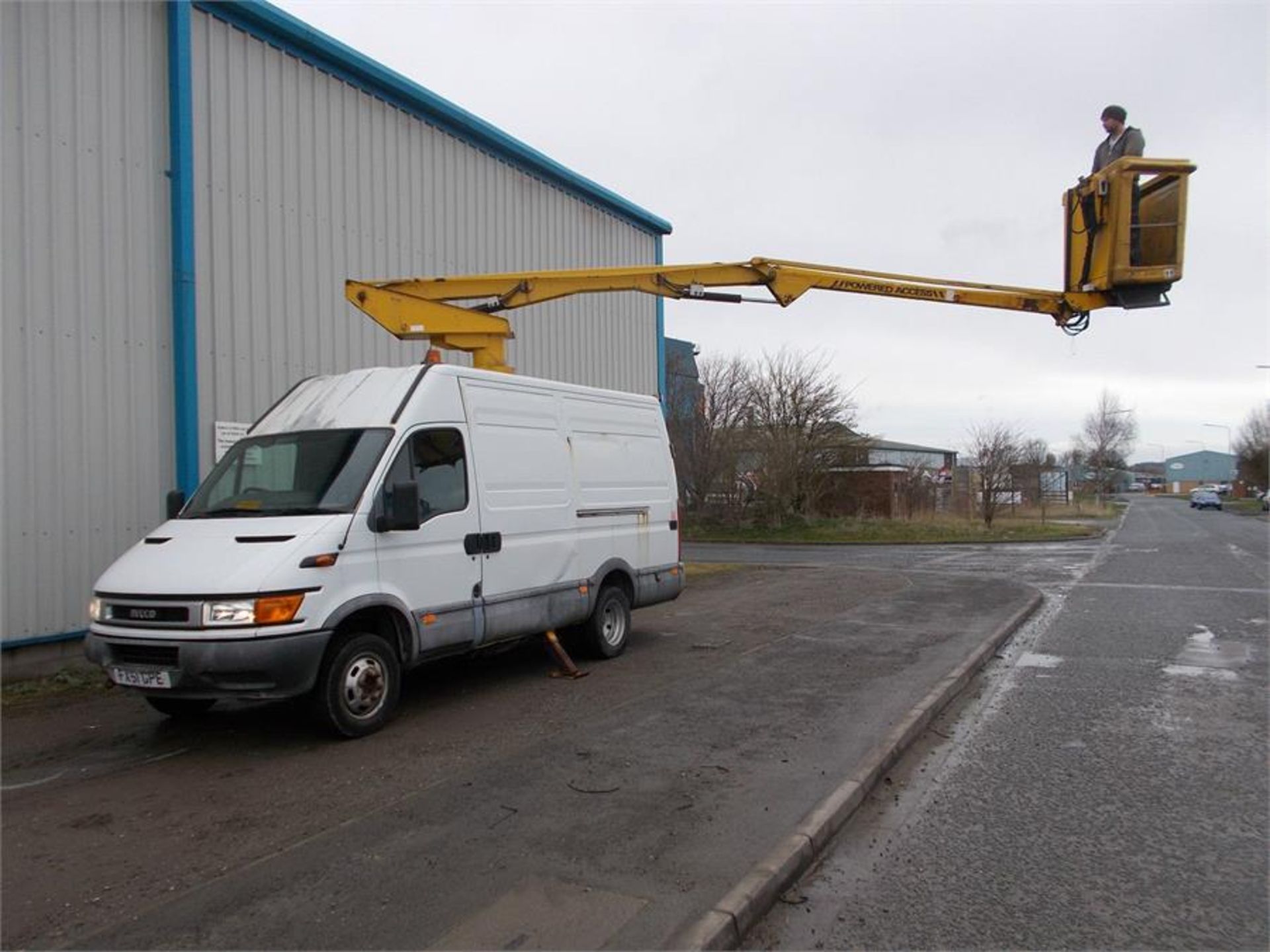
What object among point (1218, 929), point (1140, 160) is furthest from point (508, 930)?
point (1140, 160)

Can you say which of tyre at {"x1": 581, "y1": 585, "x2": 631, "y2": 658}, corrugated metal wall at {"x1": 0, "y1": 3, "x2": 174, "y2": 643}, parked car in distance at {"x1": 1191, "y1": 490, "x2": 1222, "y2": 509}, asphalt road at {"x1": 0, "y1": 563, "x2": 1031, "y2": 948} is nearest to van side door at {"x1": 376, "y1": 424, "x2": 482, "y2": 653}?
asphalt road at {"x1": 0, "y1": 563, "x2": 1031, "y2": 948}

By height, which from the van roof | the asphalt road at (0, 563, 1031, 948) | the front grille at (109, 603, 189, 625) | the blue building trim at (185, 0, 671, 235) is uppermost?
the blue building trim at (185, 0, 671, 235)

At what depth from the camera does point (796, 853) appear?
163 inches

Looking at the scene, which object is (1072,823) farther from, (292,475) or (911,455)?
(911,455)

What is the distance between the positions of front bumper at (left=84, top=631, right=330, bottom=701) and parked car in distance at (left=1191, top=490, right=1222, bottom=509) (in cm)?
7107

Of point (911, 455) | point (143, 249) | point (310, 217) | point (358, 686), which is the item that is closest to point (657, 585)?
point (358, 686)

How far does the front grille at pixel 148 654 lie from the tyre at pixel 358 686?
2.90 feet

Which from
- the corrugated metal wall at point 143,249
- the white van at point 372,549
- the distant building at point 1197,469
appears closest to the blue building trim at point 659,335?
the corrugated metal wall at point 143,249

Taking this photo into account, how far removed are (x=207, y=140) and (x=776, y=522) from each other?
25.8 meters

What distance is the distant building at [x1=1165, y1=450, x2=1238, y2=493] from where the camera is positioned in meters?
126

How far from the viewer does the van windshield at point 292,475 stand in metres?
6.28

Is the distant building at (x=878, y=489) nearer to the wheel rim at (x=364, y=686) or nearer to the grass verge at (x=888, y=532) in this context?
the grass verge at (x=888, y=532)

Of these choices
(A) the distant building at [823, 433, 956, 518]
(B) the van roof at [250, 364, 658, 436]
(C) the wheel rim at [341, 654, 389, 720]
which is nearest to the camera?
(C) the wheel rim at [341, 654, 389, 720]

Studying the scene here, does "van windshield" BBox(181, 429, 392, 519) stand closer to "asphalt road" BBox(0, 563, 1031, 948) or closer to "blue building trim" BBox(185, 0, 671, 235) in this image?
"asphalt road" BBox(0, 563, 1031, 948)
